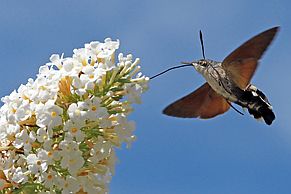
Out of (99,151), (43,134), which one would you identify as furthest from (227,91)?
(43,134)

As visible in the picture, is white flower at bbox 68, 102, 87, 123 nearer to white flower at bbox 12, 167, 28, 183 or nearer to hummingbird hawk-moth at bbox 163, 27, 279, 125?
white flower at bbox 12, 167, 28, 183

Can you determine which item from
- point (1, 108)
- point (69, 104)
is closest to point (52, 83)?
point (69, 104)

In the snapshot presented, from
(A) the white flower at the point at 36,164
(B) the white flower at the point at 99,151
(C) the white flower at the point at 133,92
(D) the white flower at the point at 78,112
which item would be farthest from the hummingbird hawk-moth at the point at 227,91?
(A) the white flower at the point at 36,164

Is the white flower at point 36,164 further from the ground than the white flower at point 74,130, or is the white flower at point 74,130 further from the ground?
the white flower at point 74,130

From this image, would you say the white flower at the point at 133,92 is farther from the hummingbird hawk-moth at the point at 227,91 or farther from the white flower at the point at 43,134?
the hummingbird hawk-moth at the point at 227,91

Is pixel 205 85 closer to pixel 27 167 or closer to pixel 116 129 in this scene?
pixel 116 129

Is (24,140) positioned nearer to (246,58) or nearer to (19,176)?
(19,176)
